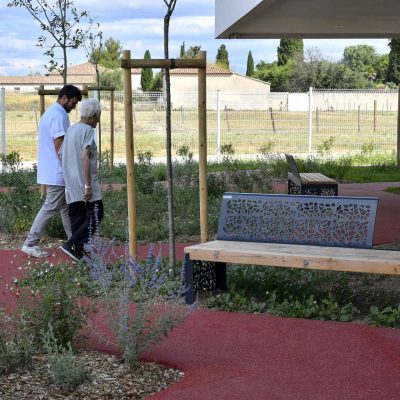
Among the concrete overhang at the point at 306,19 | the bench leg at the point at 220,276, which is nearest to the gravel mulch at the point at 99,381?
the bench leg at the point at 220,276

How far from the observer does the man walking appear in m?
9.83

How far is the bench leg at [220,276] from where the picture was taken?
8.05m

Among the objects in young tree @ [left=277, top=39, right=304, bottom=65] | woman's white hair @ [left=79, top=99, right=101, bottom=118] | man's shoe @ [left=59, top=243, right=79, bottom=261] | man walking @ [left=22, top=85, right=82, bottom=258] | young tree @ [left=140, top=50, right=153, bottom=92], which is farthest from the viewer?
young tree @ [left=277, top=39, right=304, bottom=65]

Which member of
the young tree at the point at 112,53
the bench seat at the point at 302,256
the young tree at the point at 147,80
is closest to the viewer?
the bench seat at the point at 302,256

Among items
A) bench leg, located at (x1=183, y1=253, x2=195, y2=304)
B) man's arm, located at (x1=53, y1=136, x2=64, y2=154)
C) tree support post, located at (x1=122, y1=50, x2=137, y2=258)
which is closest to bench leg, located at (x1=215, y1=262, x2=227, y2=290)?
bench leg, located at (x1=183, y1=253, x2=195, y2=304)

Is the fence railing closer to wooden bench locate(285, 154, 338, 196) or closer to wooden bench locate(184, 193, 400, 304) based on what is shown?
wooden bench locate(285, 154, 338, 196)

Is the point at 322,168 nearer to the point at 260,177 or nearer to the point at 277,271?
the point at 260,177

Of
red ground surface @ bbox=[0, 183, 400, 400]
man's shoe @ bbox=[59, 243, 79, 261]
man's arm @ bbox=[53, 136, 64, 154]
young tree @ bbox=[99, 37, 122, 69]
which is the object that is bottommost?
red ground surface @ bbox=[0, 183, 400, 400]

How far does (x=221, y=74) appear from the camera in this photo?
71.8 meters

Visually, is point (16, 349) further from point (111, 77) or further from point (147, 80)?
point (147, 80)

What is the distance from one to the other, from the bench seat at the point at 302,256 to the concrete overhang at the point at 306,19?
14.1 feet

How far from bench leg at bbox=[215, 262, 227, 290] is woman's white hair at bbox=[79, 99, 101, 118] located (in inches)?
82.5

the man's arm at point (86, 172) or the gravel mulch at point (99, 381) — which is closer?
the gravel mulch at point (99, 381)

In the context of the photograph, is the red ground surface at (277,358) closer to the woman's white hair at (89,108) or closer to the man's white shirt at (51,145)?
the woman's white hair at (89,108)
